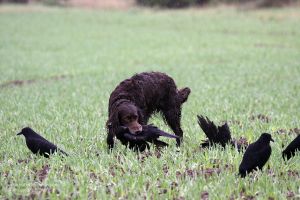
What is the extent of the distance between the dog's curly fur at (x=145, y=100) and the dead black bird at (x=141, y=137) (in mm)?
143

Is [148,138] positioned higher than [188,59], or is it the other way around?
[148,138]

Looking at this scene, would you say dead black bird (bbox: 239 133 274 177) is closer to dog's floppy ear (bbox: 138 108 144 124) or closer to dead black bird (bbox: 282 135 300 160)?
dead black bird (bbox: 282 135 300 160)

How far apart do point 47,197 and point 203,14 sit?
41311 millimetres

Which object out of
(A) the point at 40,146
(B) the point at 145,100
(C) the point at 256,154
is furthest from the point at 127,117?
(C) the point at 256,154

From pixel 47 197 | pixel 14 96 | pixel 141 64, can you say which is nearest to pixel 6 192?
pixel 47 197

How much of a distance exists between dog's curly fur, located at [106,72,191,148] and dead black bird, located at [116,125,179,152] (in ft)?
0.47

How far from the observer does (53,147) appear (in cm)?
582

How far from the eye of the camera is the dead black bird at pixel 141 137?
18.2 feet

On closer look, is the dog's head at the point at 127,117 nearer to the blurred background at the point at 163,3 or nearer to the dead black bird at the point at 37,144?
the dead black bird at the point at 37,144

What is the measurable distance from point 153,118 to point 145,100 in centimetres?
104

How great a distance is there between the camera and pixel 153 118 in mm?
7551

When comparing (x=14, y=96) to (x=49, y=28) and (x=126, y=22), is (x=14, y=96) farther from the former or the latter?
(x=126, y=22)

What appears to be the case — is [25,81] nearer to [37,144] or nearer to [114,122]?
[37,144]

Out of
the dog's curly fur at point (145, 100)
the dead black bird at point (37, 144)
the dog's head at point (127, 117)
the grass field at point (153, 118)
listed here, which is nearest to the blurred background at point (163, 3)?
the grass field at point (153, 118)
